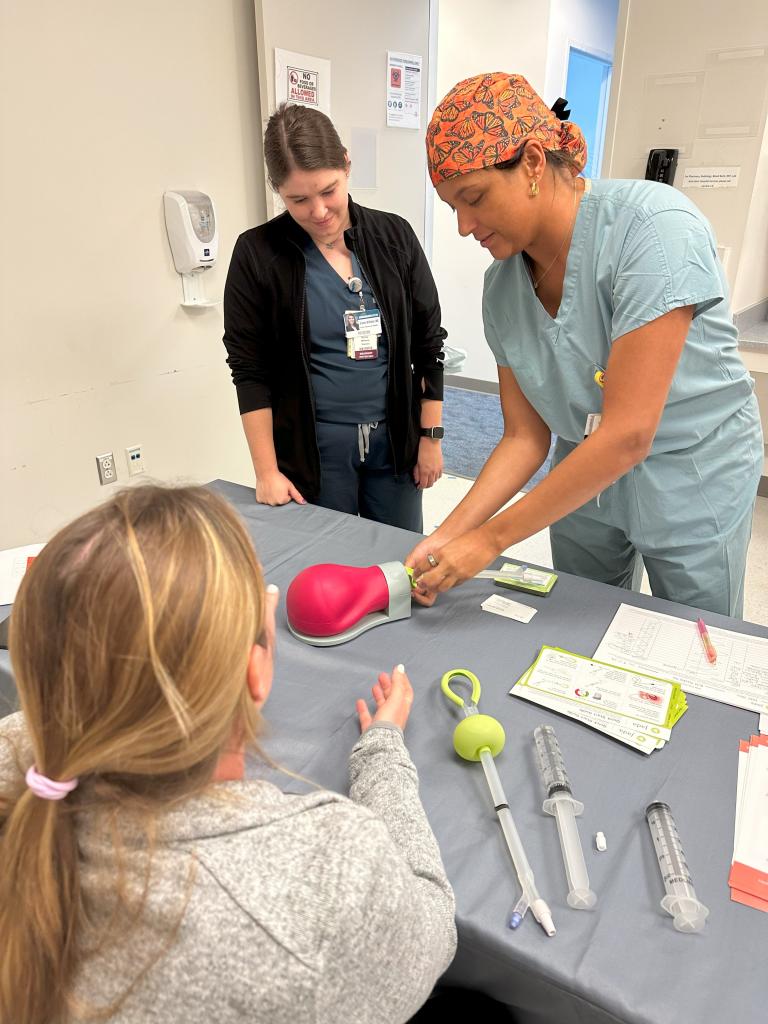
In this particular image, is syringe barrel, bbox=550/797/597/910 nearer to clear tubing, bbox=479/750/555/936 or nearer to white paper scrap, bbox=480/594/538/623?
clear tubing, bbox=479/750/555/936

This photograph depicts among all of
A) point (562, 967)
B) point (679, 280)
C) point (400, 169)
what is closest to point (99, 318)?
point (400, 169)

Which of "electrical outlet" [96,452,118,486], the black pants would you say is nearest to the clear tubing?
the black pants

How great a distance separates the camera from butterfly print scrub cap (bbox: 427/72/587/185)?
1.00 metres

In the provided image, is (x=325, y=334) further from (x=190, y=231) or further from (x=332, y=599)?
(x=190, y=231)

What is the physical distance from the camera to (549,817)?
803mm

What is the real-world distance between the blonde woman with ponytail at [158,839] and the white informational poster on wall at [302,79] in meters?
2.41

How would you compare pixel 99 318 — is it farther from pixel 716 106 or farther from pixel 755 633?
pixel 716 106

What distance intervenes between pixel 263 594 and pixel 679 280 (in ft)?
2.59

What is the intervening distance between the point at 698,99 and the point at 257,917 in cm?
299

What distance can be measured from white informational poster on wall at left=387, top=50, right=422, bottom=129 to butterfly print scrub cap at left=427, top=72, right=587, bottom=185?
6.90 feet

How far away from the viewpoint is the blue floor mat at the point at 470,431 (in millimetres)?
3674

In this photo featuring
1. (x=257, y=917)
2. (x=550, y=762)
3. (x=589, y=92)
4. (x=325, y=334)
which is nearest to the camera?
(x=257, y=917)

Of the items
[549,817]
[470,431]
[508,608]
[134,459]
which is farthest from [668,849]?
[470,431]

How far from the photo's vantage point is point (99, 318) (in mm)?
Result: 2285
